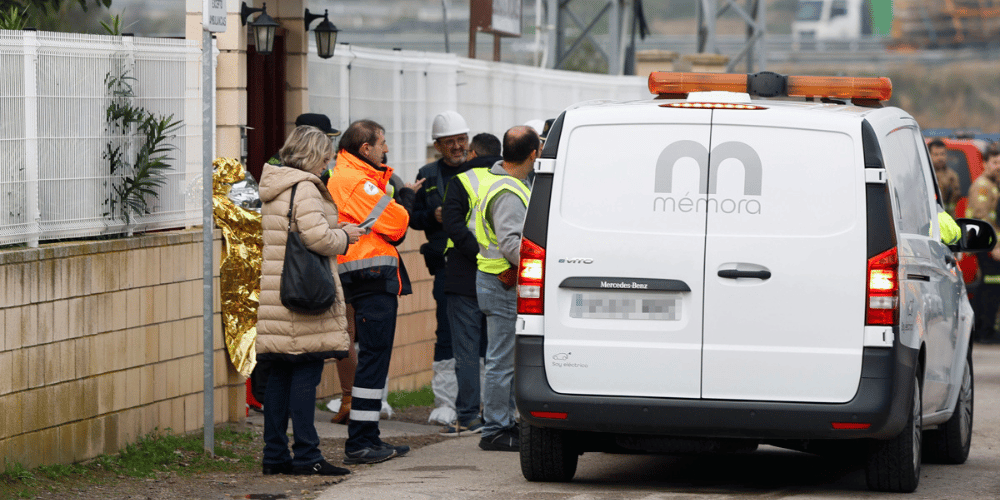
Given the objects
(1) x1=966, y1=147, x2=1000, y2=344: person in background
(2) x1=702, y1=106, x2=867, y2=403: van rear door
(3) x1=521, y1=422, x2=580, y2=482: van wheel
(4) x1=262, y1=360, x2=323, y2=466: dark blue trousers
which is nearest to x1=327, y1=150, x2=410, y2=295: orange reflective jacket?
(4) x1=262, y1=360, x2=323, y2=466: dark blue trousers

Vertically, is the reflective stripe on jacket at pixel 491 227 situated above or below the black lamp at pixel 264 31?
below

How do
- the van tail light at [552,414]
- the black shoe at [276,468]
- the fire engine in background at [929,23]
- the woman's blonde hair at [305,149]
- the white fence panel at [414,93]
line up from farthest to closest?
1. the fire engine in background at [929,23]
2. the white fence panel at [414,93]
3. the black shoe at [276,468]
4. the woman's blonde hair at [305,149]
5. the van tail light at [552,414]

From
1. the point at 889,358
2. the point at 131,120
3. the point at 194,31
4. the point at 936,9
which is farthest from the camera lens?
the point at 936,9

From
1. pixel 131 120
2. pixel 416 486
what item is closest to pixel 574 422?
pixel 416 486

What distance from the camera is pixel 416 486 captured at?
754cm

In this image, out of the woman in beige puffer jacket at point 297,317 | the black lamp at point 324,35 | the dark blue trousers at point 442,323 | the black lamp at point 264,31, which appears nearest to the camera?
the woman in beige puffer jacket at point 297,317

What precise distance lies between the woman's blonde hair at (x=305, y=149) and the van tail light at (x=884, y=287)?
276 centimetres

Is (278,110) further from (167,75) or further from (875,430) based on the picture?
(875,430)

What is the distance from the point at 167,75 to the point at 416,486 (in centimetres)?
296

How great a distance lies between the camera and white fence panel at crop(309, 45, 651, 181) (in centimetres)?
1160

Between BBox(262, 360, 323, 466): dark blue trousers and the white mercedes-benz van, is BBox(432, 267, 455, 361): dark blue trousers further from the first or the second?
the white mercedes-benz van

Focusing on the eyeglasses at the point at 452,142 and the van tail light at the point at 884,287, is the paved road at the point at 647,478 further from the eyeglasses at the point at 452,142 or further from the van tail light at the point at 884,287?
the eyeglasses at the point at 452,142

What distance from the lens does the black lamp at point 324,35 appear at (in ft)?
36.1

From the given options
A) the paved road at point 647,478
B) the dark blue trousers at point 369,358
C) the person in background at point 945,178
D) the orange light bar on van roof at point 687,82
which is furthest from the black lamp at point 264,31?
the person in background at point 945,178
